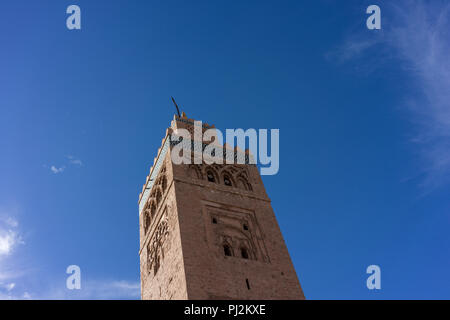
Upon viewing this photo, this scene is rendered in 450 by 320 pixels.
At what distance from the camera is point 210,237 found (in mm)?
13898

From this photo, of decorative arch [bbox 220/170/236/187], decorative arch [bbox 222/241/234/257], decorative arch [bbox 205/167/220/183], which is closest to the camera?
decorative arch [bbox 222/241/234/257]

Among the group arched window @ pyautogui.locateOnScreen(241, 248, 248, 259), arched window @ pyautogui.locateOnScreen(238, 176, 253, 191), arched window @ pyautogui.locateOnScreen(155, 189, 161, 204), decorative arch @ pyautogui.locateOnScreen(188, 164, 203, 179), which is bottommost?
arched window @ pyautogui.locateOnScreen(241, 248, 248, 259)

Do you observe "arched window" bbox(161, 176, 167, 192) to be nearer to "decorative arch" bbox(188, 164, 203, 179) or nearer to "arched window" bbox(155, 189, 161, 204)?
"arched window" bbox(155, 189, 161, 204)

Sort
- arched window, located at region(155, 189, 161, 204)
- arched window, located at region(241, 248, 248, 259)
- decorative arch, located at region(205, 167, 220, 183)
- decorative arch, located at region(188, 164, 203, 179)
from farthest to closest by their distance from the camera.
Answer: arched window, located at region(155, 189, 161, 204) < decorative arch, located at region(205, 167, 220, 183) < decorative arch, located at region(188, 164, 203, 179) < arched window, located at region(241, 248, 248, 259)

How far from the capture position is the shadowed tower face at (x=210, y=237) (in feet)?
41.2

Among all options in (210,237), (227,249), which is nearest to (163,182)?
(210,237)

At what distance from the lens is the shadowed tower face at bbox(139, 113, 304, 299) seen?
1255 cm

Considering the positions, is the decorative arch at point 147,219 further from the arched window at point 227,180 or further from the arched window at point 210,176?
the arched window at point 227,180

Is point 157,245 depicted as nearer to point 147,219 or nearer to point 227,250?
point 147,219

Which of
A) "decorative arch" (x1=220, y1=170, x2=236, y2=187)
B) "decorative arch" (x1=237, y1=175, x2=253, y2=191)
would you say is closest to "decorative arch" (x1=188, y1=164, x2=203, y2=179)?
"decorative arch" (x1=220, y1=170, x2=236, y2=187)

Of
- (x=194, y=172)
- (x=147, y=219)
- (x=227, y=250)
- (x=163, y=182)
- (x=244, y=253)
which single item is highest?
(x=194, y=172)
